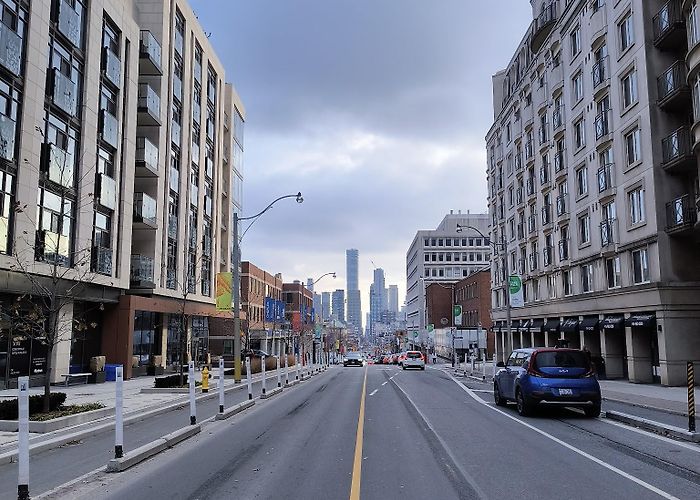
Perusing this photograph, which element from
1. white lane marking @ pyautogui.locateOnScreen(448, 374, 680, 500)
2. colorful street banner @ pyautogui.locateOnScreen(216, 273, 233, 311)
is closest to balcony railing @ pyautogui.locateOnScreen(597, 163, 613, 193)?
white lane marking @ pyautogui.locateOnScreen(448, 374, 680, 500)

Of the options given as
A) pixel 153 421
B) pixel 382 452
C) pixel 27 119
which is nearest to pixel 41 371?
pixel 27 119

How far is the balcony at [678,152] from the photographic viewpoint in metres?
25.5

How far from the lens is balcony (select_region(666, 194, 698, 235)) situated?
25.5 meters

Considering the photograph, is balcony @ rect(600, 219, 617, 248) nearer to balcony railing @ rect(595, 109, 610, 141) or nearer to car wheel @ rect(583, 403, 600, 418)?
balcony railing @ rect(595, 109, 610, 141)

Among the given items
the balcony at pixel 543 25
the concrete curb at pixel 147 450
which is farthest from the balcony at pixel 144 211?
the balcony at pixel 543 25

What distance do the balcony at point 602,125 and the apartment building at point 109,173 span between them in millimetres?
22703

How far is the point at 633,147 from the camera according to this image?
29.4 m

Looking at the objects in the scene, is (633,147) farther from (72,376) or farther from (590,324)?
(72,376)

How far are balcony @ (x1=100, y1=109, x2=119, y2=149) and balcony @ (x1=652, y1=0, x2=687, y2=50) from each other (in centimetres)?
2577

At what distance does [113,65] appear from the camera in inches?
1192

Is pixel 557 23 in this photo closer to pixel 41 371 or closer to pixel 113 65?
pixel 113 65

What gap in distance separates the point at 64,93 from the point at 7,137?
435 cm

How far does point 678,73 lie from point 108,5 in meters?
26.7

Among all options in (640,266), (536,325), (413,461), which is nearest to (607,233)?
(640,266)
